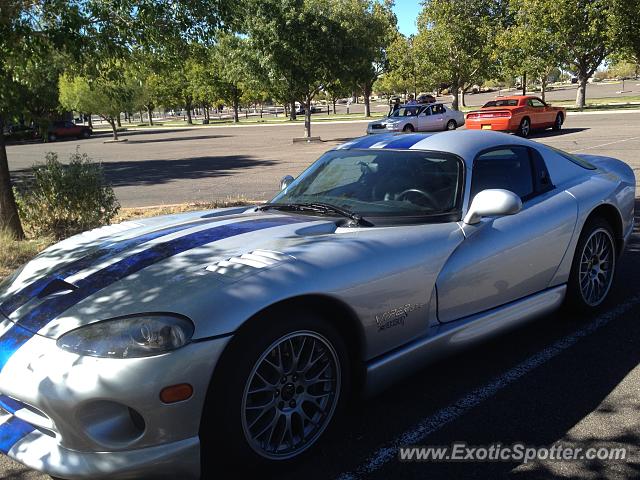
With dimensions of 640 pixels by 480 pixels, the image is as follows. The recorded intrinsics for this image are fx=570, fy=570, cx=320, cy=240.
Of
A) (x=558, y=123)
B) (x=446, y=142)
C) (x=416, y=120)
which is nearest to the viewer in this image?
(x=446, y=142)

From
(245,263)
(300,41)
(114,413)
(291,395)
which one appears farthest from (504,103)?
(114,413)

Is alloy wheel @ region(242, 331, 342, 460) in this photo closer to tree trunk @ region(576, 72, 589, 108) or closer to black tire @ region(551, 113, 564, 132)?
black tire @ region(551, 113, 564, 132)

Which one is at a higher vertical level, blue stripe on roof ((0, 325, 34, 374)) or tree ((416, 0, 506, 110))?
tree ((416, 0, 506, 110))

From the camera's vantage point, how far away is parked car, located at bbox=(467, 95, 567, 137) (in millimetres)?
21453

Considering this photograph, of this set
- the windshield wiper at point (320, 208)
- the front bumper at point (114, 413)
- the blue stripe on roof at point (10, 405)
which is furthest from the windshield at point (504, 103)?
the blue stripe on roof at point (10, 405)

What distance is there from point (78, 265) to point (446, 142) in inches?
97.1

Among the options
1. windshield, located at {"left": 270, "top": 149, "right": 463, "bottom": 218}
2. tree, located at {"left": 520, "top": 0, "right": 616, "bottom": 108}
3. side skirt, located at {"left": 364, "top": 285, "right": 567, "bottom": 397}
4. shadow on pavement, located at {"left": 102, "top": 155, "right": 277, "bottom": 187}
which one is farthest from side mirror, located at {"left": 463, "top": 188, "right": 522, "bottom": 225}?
tree, located at {"left": 520, "top": 0, "right": 616, "bottom": 108}

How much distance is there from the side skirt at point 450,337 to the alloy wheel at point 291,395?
0.25m

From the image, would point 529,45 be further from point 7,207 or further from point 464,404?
point 464,404

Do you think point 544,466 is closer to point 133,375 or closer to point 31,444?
point 133,375

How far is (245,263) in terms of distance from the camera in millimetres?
2713

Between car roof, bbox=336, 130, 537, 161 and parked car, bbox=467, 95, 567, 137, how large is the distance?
696 inches

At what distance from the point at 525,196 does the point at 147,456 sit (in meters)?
3.00

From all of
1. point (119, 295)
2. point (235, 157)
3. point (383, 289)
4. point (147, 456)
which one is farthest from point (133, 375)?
point (235, 157)
